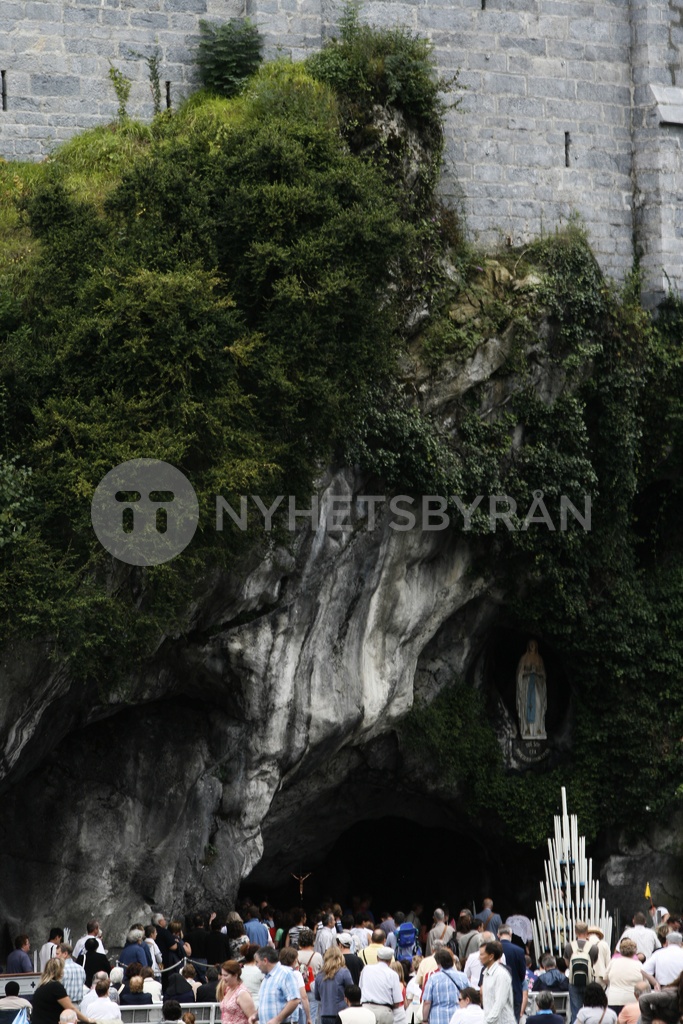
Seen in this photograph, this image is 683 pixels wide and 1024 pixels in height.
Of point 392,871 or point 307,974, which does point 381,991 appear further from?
point 392,871

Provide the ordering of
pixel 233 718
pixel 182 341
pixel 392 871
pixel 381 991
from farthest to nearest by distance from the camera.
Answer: pixel 392 871 → pixel 233 718 → pixel 182 341 → pixel 381 991

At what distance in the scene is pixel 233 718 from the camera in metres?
23.8

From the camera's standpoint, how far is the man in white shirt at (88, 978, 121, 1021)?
1564cm

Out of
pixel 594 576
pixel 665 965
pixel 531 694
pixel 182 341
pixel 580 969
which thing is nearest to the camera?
pixel 665 965

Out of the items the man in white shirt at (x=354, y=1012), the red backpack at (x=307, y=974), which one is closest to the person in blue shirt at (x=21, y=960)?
the red backpack at (x=307, y=974)

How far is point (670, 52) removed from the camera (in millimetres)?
27188

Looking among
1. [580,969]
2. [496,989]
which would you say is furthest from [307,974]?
[496,989]

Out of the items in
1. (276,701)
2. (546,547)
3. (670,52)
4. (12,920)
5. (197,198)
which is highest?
(670,52)

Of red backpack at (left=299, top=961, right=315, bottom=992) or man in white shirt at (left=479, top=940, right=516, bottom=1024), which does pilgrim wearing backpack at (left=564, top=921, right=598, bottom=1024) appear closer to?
man in white shirt at (left=479, top=940, right=516, bottom=1024)

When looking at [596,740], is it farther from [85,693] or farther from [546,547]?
[85,693]

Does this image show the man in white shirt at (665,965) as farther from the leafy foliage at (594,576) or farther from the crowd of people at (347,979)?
the leafy foliage at (594,576)

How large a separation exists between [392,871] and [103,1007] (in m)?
15.2

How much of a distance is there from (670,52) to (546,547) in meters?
7.66

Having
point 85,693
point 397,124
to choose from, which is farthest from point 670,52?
point 85,693
